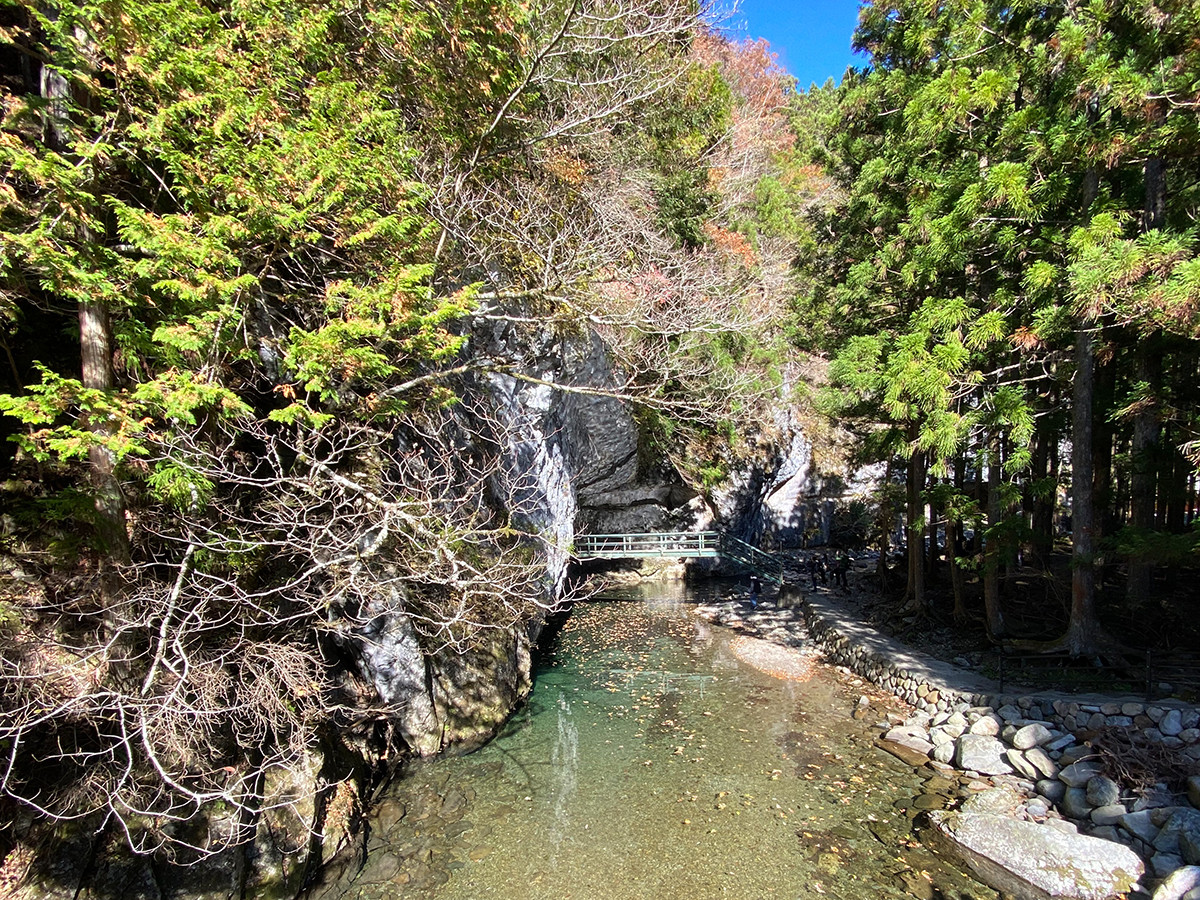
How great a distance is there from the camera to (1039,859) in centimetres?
631

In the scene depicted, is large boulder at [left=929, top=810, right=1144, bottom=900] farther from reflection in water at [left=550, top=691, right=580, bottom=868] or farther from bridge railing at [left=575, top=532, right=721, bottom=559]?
bridge railing at [left=575, top=532, right=721, bottom=559]

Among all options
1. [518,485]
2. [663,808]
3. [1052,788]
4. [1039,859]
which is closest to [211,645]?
[518,485]

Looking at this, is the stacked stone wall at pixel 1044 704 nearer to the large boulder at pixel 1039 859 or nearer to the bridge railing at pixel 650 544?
the large boulder at pixel 1039 859

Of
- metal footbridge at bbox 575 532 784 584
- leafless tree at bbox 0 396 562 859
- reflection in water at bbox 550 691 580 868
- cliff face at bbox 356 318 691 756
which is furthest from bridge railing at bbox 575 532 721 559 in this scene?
leafless tree at bbox 0 396 562 859

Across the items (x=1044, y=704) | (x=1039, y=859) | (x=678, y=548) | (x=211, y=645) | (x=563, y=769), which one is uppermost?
(x=211, y=645)

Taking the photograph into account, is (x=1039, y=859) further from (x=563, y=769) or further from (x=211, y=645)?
(x=211, y=645)

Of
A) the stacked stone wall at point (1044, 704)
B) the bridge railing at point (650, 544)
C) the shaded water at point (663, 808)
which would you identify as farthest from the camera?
the bridge railing at point (650, 544)

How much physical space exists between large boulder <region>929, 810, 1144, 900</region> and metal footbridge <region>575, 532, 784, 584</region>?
36.7 feet

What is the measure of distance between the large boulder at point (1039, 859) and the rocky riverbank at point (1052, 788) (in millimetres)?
10

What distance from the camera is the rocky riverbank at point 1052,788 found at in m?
6.06

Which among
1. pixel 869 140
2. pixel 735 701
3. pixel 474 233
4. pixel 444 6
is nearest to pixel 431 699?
pixel 735 701

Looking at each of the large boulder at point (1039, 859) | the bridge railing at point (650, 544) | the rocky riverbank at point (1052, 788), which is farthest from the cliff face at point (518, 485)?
the rocky riverbank at point (1052, 788)

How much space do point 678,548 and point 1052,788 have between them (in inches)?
514

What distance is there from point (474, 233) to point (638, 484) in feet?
45.1
